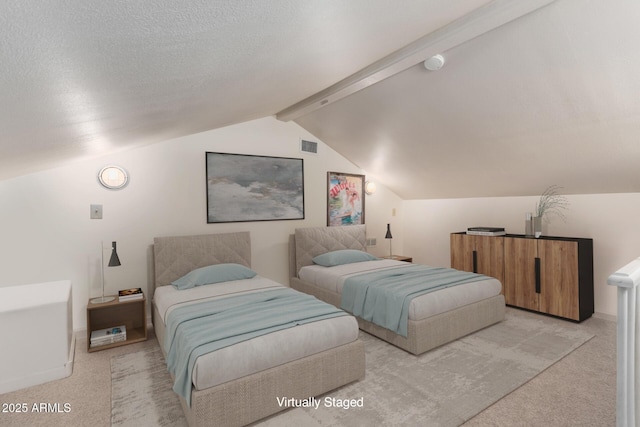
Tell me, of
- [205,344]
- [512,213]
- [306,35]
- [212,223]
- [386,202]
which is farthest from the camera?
[386,202]

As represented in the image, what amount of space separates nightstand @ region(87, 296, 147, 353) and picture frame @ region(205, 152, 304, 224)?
48.7 inches

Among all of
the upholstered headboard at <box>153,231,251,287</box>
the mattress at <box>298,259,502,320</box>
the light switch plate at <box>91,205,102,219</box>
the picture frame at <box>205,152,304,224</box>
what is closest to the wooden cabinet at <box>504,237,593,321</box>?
the mattress at <box>298,259,502,320</box>

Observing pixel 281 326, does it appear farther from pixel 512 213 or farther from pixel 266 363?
pixel 512 213

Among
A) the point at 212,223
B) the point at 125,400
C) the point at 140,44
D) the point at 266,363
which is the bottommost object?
the point at 125,400

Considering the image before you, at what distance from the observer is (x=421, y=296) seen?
2.96 meters

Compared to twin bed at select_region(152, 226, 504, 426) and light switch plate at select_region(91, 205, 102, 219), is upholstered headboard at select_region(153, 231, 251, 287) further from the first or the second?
light switch plate at select_region(91, 205, 102, 219)

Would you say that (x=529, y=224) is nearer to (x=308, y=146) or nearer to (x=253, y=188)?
(x=308, y=146)

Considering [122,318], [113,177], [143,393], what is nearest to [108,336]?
[122,318]

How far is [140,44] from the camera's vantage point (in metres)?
1.05

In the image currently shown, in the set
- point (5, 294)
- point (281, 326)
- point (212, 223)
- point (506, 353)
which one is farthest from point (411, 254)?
point (5, 294)

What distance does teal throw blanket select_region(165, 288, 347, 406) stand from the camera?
194 cm

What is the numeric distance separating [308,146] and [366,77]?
200cm

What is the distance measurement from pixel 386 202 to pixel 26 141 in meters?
4.93

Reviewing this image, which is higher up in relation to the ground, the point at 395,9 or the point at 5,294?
the point at 395,9
